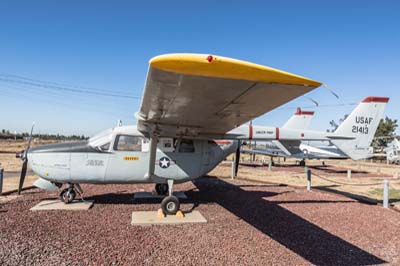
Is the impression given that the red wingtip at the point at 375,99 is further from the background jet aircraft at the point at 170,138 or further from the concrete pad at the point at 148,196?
the concrete pad at the point at 148,196

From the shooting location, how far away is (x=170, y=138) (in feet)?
27.8

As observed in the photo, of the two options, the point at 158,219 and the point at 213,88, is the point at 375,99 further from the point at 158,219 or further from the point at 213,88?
the point at 213,88

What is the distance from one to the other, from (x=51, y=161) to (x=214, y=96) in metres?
6.06

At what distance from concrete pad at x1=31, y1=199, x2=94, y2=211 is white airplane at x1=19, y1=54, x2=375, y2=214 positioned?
27 centimetres

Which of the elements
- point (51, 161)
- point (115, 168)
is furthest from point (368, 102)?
point (51, 161)

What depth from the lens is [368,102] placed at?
1077 centimetres

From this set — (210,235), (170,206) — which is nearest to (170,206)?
(170,206)

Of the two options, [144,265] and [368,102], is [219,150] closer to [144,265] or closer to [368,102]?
[144,265]

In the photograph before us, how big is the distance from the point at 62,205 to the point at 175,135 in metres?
4.00

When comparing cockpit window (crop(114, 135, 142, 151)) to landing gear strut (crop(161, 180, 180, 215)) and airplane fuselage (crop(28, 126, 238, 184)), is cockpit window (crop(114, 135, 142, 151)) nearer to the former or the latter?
airplane fuselage (crop(28, 126, 238, 184))

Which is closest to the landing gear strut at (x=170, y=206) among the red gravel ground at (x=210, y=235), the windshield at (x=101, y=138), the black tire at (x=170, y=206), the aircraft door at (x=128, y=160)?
the black tire at (x=170, y=206)

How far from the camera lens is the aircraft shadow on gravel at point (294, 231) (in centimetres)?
502

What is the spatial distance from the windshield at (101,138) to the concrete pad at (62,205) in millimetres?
1858

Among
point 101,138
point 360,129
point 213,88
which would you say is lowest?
point 101,138
